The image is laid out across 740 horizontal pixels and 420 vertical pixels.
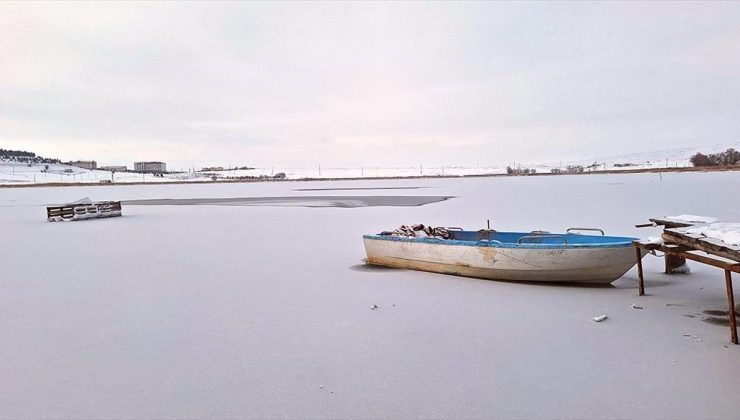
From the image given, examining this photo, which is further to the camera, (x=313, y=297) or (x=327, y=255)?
(x=327, y=255)

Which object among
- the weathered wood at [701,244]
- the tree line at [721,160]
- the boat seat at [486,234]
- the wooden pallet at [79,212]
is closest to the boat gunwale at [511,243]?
the weathered wood at [701,244]

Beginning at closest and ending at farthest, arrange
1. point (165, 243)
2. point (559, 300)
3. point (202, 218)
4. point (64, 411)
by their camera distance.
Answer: point (64, 411) → point (559, 300) → point (165, 243) → point (202, 218)

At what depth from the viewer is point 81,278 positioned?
9.48 m

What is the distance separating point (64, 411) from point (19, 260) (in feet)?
30.4

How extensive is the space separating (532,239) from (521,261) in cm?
152

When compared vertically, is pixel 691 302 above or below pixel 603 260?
below

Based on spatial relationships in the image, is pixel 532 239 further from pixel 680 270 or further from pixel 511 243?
pixel 680 270

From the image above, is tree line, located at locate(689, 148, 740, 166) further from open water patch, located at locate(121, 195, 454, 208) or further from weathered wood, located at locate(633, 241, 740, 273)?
weathered wood, located at locate(633, 241, 740, 273)

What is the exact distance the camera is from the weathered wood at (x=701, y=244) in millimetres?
5232

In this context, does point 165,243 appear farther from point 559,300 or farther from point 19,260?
point 559,300

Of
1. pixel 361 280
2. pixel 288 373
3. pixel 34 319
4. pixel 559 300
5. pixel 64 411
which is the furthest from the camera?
pixel 361 280

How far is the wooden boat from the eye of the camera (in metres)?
7.76

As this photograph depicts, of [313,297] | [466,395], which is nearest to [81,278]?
[313,297]

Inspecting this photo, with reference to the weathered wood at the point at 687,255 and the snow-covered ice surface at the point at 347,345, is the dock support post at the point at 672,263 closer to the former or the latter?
the snow-covered ice surface at the point at 347,345
